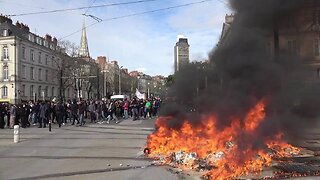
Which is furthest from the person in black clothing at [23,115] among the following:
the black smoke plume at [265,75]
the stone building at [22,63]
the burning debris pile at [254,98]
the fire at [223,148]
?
the stone building at [22,63]

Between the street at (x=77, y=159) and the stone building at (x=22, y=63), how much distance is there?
177 ft

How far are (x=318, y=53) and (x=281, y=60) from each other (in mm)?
860

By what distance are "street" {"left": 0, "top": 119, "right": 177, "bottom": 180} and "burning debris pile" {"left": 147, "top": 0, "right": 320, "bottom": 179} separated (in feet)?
4.20

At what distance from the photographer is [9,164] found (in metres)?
10.5

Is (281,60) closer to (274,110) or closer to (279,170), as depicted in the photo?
(274,110)

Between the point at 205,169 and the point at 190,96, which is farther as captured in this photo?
the point at 190,96

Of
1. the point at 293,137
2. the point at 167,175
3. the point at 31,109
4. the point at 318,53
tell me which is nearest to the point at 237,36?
the point at 318,53

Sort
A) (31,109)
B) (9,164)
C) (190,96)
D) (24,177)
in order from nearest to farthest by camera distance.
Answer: (24,177)
(9,164)
(190,96)
(31,109)

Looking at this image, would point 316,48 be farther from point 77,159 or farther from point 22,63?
point 22,63

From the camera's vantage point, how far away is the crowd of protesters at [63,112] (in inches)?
881

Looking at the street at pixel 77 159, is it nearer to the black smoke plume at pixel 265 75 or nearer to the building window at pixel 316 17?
the black smoke plume at pixel 265 75

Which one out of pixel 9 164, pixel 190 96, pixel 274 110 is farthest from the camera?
pixel 190 96

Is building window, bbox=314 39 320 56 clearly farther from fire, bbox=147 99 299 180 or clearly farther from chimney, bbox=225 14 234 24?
chimney, bbox=225 14 234 24

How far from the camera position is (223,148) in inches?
379
